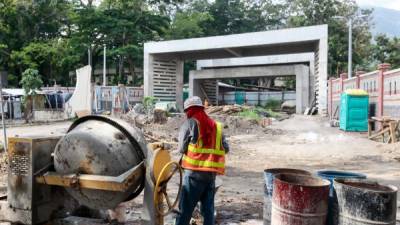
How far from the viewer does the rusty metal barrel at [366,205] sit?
372 centimetres

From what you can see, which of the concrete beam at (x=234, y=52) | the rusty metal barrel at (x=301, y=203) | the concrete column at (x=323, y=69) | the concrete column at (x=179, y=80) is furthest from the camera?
the concrete column at (x=179, y=80)

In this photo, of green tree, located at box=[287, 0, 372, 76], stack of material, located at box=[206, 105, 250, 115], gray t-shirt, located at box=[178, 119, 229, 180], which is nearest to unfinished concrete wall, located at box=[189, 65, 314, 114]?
stack of material, located at box=[206, 105, 250, 115]

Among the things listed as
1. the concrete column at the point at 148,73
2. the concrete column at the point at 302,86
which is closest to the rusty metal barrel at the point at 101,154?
the concrete column at the point at 302,86

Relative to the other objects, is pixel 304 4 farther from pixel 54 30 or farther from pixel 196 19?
pixel 54 30

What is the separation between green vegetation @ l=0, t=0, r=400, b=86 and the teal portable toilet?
23176mm

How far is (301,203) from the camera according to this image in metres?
3.88

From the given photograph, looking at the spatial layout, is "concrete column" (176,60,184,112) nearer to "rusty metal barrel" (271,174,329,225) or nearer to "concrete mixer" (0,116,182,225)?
"concrete mixer" (0,116,182,225)

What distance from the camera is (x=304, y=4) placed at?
48.1m

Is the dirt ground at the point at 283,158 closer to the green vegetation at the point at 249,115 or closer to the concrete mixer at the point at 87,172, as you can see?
the concrete mixer at the point at 87,172

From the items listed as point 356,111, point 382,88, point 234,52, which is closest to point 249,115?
point 356,111

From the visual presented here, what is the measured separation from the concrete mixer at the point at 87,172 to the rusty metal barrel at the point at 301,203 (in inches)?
42.0

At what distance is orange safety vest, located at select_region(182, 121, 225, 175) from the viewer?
4.53 m

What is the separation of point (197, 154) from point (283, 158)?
8031mm

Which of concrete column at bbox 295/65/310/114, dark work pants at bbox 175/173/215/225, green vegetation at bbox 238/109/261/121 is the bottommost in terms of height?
dark work pants at bbox 175/173/215/225
